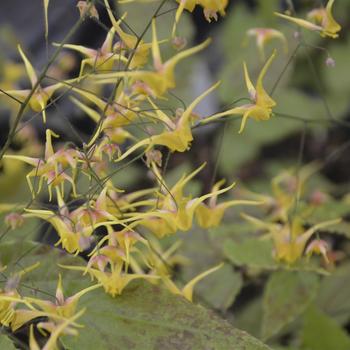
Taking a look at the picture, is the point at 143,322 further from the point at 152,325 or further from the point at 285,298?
the point at 285,298

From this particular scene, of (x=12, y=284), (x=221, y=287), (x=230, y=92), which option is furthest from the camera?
(x=230, y=92)

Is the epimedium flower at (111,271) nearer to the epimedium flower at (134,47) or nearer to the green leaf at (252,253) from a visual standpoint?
the epimedium flower at (134,47)

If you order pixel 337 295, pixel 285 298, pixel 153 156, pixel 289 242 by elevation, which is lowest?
pixel 337 295

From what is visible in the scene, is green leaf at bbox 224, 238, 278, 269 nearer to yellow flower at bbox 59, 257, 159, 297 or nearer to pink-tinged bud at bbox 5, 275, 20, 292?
yellow flower at bbox 59, 257, 159, 297

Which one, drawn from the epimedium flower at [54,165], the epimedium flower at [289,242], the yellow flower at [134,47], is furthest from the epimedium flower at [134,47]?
the epimedium flower at [289,242]

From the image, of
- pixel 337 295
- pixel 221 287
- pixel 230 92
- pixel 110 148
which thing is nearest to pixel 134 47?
pixel 110 148

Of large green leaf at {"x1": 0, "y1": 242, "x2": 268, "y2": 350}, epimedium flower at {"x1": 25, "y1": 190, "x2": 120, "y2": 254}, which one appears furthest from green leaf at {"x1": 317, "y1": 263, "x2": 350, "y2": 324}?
epimedium flower at {"x1": 25, "y1": 190, "x2": 120, "y2": 254}
